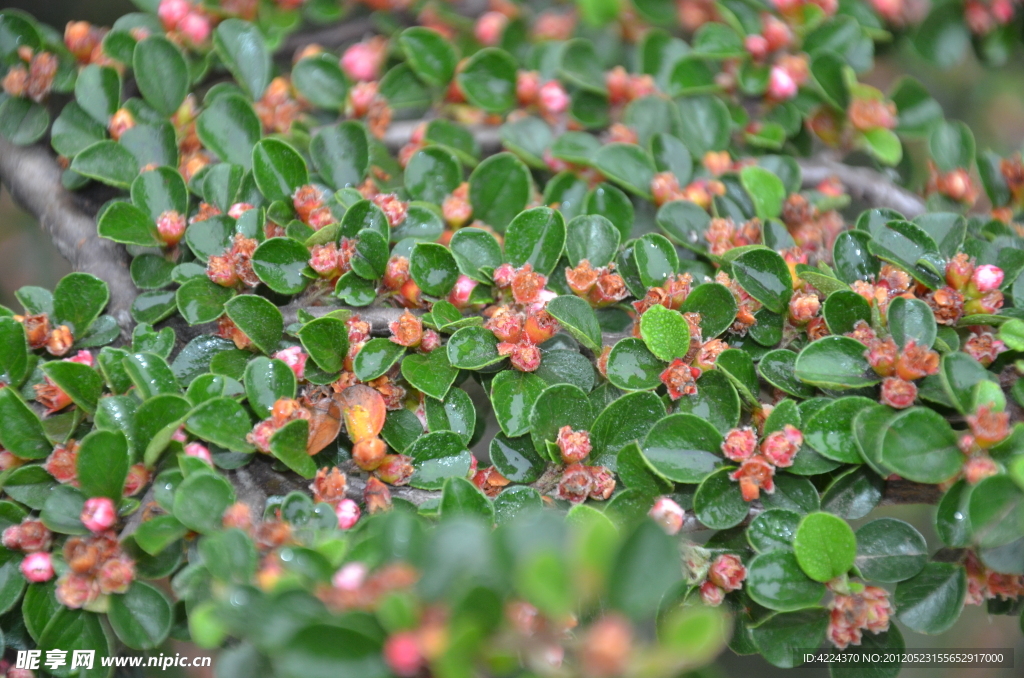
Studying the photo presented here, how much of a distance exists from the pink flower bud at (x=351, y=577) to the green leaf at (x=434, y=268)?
461 millimetres

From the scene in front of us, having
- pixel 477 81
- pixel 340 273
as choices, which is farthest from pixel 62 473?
pixel 477 81

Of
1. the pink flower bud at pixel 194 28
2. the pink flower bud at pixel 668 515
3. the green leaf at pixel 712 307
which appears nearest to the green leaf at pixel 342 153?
the pink flower bud at pixel 194 28

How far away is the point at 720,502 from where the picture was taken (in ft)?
3.14

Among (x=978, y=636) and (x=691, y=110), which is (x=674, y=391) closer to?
(x=691, y=110)

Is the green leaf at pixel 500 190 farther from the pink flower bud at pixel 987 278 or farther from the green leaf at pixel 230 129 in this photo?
the pink flower bud at pixel 987 278

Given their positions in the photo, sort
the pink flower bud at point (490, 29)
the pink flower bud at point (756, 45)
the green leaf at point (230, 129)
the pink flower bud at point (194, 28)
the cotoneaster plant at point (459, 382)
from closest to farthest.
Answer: the cotoneaster plant at point (459, 382), the green leaf at point (230, 129), the pink flower bud at point (194, 28), the pink flower bud at point (756, 45), the pink flower bud at point (490, 29)

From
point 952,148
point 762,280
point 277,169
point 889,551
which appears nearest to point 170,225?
point 277,169

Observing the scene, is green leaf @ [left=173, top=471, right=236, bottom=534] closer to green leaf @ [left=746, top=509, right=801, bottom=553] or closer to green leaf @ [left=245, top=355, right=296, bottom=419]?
→ green leaf @ [left=245, top=355, right=296, bottom=419]

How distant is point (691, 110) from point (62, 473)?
1.16 metres

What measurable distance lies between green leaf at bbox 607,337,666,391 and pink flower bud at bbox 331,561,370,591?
0.44 meters

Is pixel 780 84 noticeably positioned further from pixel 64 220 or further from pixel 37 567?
pixel 37 567

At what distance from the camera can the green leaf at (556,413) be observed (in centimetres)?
97

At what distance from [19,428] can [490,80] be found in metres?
0.98

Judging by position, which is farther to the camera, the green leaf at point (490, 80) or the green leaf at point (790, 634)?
the green leaf at point (490, 80)
